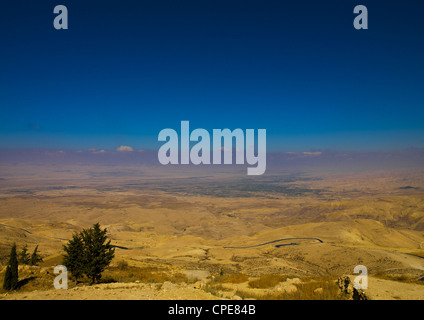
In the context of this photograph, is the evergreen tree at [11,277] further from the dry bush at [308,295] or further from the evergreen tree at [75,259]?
the dry bush at [308,295]

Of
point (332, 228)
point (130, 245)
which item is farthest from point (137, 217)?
point (332, 228)

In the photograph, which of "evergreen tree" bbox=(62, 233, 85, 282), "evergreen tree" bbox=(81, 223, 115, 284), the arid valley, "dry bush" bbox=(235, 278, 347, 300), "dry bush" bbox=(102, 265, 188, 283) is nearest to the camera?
"dry bush" bbox=(235, 278, 347, 300)

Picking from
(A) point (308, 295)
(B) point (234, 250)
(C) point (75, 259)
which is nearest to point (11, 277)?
(C) point (75, 259)

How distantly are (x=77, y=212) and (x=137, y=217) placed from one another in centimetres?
3221

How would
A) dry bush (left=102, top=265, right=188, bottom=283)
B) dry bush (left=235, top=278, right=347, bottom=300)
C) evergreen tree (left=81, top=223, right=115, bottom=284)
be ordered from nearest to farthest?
1. dry bush (left=235, top=278, right=347, bottom=300)
2. evergreen tree (left=81, top=223, right=115, bottom=284)
3. dry bush (left=102, top=265, right=188, bottom=283)

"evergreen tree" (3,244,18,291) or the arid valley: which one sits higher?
"evergreen tree" (3,244,18,291)

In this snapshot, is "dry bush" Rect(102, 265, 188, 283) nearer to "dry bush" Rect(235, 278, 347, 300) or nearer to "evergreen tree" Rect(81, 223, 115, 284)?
"evergreen tree" Rect(81, 223, 115, 284)

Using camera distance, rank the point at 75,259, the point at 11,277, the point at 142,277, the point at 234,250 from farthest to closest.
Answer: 1. the point at 234,250
2. the point at 142,277
3. the point at 75,259
4. the point at 11,277

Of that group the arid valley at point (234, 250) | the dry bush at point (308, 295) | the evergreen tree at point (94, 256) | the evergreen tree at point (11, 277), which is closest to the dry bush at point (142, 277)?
the arid valley at point (234, 250)

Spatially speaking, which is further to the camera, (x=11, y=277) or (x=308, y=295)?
(x=11, y=277)

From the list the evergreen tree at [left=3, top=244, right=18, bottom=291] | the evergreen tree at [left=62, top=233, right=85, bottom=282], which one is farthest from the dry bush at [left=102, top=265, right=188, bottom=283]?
the evergreen tree at [left=3, top=244, right=18, bottom=291]

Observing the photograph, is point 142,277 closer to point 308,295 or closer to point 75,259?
point 75,259

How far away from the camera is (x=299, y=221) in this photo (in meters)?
100
